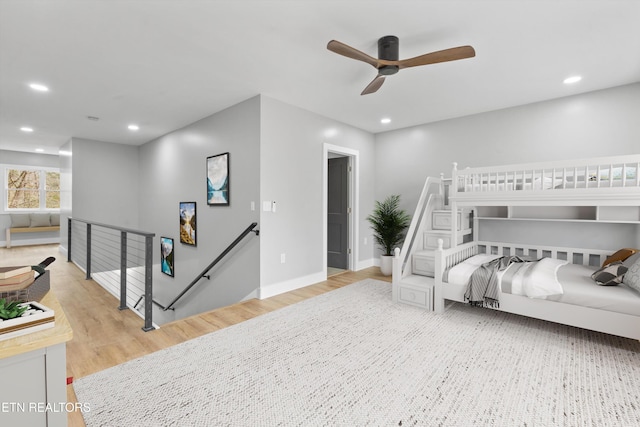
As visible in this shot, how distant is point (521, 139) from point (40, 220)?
1094 cm

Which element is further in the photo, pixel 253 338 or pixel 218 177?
pixel 218 177

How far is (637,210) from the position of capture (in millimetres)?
3115

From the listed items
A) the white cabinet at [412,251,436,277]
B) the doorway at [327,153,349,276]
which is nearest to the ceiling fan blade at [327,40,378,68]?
the white cabinet at [412,251,436,277]

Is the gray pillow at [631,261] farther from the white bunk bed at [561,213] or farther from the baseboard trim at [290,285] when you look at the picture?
the baseboard trim at [290,285]

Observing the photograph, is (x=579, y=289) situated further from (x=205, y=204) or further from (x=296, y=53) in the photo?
(x=205, y=204)

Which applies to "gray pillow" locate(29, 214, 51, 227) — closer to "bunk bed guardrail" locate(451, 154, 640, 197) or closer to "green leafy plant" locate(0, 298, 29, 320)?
"green leafy plant" locate(0, 298, 29, 320)

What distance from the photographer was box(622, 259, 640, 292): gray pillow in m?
2.40

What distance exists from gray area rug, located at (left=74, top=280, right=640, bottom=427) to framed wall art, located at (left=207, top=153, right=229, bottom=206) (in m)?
2.00

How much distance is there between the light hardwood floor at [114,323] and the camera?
229 cm

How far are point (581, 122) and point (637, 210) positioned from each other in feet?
4.10

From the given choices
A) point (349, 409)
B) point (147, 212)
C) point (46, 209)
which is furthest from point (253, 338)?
point (46, 209)

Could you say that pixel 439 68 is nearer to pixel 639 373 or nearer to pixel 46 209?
pixel 639 373

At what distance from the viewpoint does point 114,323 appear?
9.62ft

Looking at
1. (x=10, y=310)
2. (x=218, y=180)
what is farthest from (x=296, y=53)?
(x=10, y=310)
